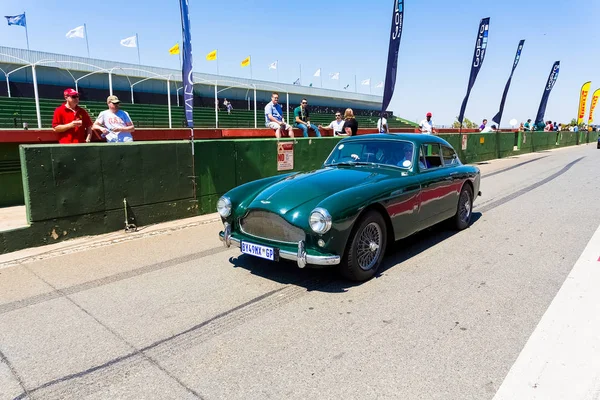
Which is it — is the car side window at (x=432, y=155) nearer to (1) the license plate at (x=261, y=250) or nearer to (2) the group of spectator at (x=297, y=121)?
(1) the license plate at (x=261, y=250)

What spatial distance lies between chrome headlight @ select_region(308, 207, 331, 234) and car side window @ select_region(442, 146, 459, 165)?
9.85 feet

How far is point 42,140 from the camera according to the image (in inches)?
298

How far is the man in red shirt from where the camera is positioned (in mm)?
6375

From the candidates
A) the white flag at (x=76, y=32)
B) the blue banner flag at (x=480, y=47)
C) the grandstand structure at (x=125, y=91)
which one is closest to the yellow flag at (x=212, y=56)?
the grandstand structure at (x=125, y=91)

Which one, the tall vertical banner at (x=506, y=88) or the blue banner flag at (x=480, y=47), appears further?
the tall vertical banner at (x=506, y=88)

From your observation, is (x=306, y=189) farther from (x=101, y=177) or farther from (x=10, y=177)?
(x=10, y=177)

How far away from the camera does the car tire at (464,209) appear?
618 cm

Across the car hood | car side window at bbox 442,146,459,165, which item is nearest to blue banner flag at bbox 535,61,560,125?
car side window at bbox 442,146,459,165

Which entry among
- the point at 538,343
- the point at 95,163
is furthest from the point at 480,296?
the point at 95,163

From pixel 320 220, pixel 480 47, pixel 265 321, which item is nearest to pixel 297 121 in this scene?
pixel 320 220

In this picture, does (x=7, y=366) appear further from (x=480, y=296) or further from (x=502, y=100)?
(x=502, y=100)

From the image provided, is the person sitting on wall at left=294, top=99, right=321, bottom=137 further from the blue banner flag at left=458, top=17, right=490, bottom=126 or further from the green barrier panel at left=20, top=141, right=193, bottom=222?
the blue banner flag at left=458, top=17, right=490, bottom=126

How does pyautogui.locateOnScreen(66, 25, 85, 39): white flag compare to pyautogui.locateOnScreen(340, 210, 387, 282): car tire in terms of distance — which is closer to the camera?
pyautogui.locateOnScreen(340, 210, 387, 282): car tire

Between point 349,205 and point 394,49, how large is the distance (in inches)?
449
